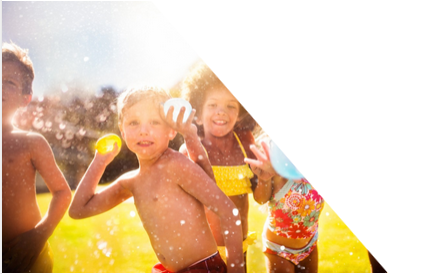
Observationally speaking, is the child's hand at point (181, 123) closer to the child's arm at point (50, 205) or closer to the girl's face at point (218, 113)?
the girl's face at point (218, 113)

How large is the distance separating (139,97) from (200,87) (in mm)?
246

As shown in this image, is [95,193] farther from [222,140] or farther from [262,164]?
[262,164]

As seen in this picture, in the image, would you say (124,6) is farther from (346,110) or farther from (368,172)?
(368,172)

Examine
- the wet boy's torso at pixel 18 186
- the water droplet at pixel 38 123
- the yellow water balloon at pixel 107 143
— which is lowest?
the yellow water balloon at pixel 107 143

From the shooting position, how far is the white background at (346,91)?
1589mm

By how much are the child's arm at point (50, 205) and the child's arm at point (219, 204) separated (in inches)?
19.4

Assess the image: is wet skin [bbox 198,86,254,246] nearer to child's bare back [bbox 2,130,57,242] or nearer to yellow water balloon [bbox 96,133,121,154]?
yellow water balloon [bbox 96,133,121,154]

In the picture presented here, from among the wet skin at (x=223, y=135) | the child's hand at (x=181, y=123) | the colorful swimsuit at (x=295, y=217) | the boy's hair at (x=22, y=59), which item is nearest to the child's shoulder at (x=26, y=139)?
the boy's hair at (x=22, y=59)

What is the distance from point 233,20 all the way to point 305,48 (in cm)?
33

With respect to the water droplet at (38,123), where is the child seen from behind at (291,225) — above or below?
below

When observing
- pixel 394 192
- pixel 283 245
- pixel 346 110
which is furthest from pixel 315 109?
pixel 283 245

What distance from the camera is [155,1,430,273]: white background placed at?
1589 millimetres

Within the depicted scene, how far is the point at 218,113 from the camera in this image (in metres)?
1.53

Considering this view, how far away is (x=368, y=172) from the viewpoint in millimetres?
1595
